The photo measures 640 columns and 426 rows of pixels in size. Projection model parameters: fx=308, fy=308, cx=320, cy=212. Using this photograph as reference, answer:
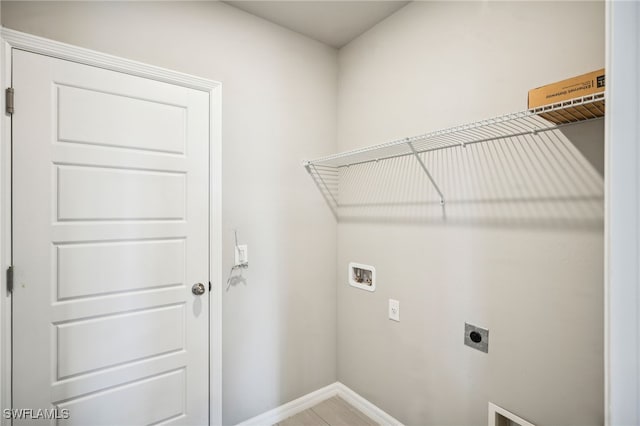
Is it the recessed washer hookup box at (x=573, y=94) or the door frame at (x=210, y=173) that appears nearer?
the recessed washer hookup box at (x=573, y=94)

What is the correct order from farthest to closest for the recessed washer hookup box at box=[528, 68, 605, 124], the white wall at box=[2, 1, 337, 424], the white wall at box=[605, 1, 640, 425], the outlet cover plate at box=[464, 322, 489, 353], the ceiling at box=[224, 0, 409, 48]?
the ceiling at box=[224, 0, 409, 48] → the white wall at box=[2, 1, 337, 424] → the outlet cover plate at box=[464, 322, 489, 353] → the recessed washer hookup box at box=[528, 68, 605, 124] → the white wall at box=[605, 1, 640, 425]

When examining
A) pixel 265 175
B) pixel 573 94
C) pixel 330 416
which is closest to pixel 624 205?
pixel 573 94

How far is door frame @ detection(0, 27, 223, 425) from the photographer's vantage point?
1.25m

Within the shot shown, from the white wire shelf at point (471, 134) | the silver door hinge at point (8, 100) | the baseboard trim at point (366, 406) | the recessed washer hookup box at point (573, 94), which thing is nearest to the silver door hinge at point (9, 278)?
the silver door hinge at point (8, 100)

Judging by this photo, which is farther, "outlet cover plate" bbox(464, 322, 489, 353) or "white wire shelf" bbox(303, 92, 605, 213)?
"outlet cover plate" bbox(464, 322, 489, 353)

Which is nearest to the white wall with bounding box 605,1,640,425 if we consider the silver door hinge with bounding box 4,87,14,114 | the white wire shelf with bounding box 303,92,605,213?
the white wire shelf with bounding box 303,92,605,213

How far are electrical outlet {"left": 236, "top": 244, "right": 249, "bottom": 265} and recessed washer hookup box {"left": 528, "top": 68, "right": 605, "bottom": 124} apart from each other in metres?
1.56

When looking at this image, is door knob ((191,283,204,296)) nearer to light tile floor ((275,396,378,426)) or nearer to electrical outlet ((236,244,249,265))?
electrical outlet ((236,244,249,265))

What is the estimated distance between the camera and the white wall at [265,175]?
1.66 metres

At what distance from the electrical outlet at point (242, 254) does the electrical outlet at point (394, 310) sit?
0.93 m

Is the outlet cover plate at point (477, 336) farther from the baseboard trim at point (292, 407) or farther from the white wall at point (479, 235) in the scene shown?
the baseboard trim at point (292, 407)

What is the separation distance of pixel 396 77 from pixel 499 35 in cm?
59

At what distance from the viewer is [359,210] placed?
2131 millimetres

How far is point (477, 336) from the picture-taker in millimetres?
1500
